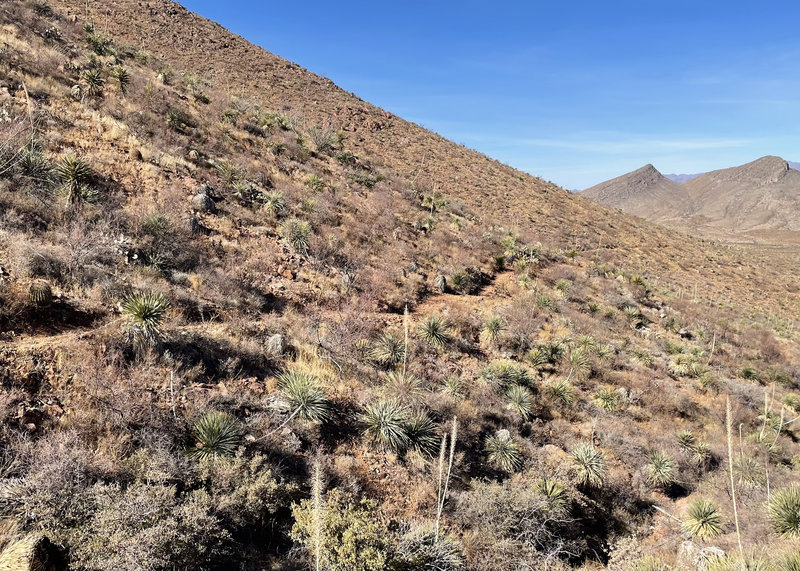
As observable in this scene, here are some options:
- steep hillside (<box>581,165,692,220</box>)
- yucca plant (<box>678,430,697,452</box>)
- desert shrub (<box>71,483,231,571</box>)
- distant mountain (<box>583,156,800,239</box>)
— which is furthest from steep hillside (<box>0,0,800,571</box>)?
steep hillside (<box>581,165,692,220</box>)

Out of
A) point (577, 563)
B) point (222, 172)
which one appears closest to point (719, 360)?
point (577, 563)

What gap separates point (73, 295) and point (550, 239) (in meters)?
24.5

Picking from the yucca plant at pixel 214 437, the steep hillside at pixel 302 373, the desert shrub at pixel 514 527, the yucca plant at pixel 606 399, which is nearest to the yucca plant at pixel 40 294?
the steep hillside at pixel 302 373

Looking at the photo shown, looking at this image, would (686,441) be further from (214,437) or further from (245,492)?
(214,437)

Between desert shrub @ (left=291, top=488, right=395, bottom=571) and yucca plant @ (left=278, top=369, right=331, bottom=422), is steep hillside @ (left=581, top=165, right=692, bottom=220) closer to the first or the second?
yucca plant @ (left=278, top=369, right=331, bottom=422)

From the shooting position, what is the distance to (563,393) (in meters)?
10.4

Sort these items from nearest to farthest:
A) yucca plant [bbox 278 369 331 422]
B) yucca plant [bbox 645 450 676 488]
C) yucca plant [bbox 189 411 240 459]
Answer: yucca plant [bbox 189 411 240 459] < yucca plant [bbox 278 369 331 422] < yucca plant [bbox 645 450 676 488]

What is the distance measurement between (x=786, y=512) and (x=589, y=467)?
2748 mm

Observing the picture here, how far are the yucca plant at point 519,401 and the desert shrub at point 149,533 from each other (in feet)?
21.9

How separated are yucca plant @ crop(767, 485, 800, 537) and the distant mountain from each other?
390ft

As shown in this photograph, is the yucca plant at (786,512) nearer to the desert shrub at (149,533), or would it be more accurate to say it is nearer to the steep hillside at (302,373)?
the steep hillside at (302,373)

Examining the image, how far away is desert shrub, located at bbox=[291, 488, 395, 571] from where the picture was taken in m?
3.92

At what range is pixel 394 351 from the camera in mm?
9297

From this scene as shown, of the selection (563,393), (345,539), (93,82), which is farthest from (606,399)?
(93,82)
